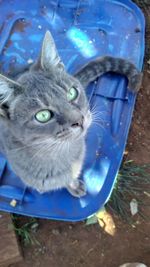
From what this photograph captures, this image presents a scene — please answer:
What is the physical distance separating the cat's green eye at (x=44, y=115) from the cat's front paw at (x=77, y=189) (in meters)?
0.85

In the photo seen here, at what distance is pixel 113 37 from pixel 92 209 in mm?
1335

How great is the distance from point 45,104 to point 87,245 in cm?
119

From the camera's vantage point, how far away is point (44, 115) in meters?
1.87

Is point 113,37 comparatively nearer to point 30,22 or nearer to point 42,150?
point 30,22

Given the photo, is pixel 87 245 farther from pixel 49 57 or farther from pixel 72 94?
pixel 49 57

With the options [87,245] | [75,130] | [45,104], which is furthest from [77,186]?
[45,104]

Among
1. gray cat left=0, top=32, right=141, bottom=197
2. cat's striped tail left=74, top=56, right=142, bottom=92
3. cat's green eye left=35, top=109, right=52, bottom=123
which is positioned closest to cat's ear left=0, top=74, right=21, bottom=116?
gray cat left=0, top=32, right=141, bottom=197

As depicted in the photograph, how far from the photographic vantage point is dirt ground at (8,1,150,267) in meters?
2.61

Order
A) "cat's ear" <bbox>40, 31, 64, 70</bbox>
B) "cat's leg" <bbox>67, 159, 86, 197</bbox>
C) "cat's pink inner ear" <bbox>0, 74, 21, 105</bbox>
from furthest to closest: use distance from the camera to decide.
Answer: "cat's leg" <bbox>67, 159, 86, 197</bbox>
"cat's ear" <bbox>40, 31, 64, 70</bbox>
"cat's pink inner ear" <bbox>0, 74, 21, 105</bbox>

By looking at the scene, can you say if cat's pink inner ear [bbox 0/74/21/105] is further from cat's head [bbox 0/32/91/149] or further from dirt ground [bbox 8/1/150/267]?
dirt ground [bbox 8/1/150/267]

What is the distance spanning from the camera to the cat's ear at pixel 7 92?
6.08 ft

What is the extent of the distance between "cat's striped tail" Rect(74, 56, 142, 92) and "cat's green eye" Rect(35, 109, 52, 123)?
0.98 m

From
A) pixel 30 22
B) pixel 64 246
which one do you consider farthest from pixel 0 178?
pixel 30 22

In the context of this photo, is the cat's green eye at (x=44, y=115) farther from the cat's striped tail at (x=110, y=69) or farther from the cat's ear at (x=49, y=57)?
the cat's striped tail at (x=110, y=69)
